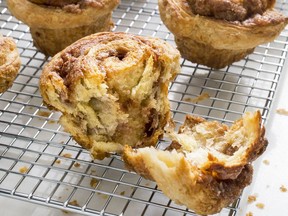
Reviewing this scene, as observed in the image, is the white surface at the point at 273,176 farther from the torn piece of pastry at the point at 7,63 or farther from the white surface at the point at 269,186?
the torn piece of pastry at the point at 7,63

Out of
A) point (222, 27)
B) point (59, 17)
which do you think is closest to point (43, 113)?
point (59, 17)

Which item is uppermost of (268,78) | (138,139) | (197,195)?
(197,195)

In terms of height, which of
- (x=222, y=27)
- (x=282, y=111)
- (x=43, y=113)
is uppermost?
(x=222, y=27)

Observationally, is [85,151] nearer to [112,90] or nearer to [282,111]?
[112,90]

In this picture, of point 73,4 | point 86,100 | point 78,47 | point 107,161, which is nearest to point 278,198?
point 107,161

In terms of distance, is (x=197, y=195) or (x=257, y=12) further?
(x=257, y=12)

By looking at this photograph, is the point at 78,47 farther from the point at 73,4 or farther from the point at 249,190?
the point at 249,190
